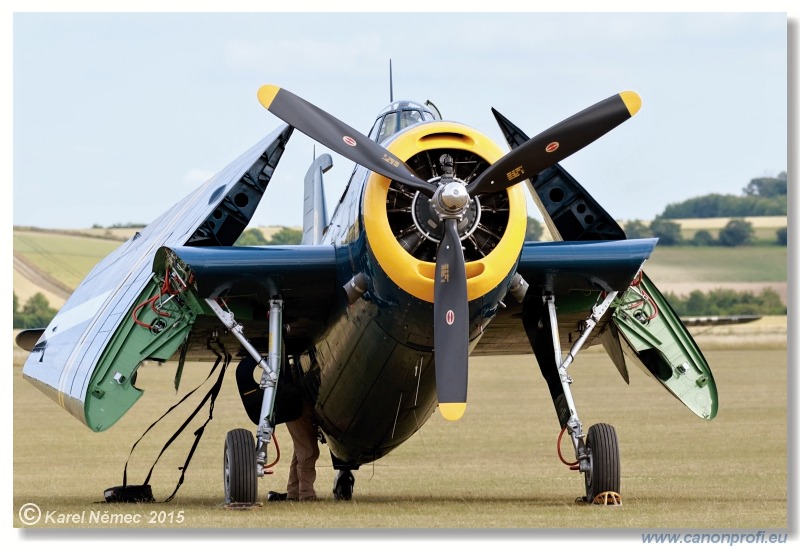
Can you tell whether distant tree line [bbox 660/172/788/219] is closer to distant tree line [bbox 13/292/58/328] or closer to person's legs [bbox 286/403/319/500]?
distant tree line [bbox 13/292/58/328]

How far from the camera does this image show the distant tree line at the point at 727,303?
56.0 m

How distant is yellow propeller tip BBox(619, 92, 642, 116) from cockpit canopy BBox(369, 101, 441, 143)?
2.08 metres

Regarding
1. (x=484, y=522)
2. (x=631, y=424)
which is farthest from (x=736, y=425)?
(x=484, y=522)

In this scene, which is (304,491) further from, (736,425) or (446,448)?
(736,425)

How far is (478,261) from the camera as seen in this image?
13.5 metres

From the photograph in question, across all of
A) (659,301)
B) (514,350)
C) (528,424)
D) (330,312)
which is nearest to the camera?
(330,312)

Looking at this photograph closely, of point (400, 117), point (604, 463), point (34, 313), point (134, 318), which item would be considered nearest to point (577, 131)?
point (400, 117)

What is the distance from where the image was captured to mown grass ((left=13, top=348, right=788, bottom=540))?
46.5 feet

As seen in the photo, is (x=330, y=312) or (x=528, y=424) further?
(x=528, y=424)

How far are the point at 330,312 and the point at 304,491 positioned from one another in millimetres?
3527

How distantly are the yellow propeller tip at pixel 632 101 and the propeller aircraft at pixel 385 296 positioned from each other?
20 millimetres

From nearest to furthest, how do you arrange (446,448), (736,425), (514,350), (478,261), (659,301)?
(478,261) < (659,301) < (514,350) < (446,448) < (736,425)

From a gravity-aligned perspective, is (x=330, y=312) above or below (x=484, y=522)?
above

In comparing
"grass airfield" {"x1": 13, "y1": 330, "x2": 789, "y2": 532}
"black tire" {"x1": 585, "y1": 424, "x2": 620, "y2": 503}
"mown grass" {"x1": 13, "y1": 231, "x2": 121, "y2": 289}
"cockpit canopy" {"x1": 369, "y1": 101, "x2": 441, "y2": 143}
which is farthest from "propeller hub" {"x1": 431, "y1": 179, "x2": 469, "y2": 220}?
"mown grass" {"x1": 13, "y1": 231, "x2": 121, "y2": 289}
